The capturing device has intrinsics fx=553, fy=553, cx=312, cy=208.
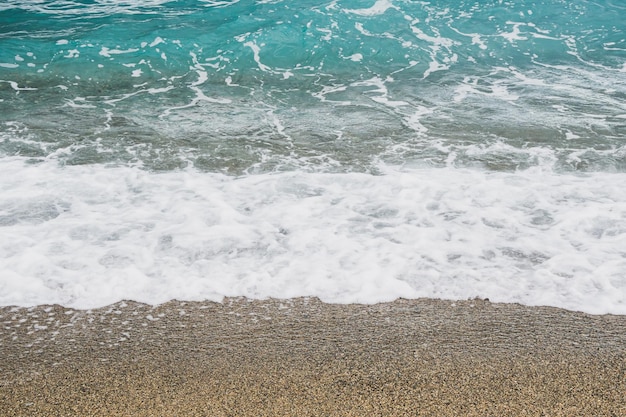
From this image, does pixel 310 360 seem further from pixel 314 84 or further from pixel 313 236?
pixel 314 84

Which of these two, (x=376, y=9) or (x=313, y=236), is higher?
(x=313, y=236)

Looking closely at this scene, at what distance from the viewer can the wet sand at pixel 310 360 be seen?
8.82ft

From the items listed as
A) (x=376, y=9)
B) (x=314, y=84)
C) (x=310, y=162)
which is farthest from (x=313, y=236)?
(x=376, y=9)

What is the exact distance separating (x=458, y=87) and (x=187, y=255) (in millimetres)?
7043

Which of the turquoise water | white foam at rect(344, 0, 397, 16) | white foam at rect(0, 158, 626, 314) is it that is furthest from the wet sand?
white foam at rect(344, 0, 397, 16)

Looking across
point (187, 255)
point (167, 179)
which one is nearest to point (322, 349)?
point (187, 255)

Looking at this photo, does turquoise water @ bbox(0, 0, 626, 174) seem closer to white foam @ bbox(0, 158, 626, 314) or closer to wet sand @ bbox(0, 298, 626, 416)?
white foam @ bbox(0, 158, 626, 314)

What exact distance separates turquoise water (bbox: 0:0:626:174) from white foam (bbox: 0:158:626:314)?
0.66m

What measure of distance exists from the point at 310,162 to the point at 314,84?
421 centimetres

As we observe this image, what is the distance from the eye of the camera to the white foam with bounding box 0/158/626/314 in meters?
3.79

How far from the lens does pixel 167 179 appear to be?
582 centimetres

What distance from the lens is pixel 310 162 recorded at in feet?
20.9

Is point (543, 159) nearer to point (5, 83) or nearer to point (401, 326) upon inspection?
point (401, 326)

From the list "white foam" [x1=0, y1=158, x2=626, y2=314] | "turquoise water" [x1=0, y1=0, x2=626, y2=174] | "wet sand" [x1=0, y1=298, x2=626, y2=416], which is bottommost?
"turquoise water" [x1=0, y1=0, x2=626, y2=174]
